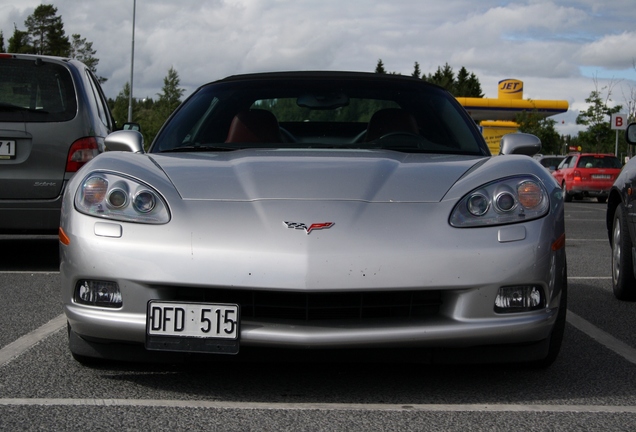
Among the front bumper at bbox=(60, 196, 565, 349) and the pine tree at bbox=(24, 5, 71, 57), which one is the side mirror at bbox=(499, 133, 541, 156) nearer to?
the front bumper at bbox=(60, 196, 565, 349)

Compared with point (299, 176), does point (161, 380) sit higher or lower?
lower

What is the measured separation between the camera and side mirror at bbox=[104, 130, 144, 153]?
15.6ft

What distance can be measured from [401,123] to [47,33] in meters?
88.7

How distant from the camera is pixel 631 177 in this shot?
251 inches

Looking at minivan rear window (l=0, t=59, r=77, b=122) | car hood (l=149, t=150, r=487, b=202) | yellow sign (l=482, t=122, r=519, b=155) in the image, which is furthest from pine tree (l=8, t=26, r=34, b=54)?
car hood (l=149, t=150, r=487, b=202)

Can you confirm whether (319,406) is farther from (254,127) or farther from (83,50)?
(83,50)

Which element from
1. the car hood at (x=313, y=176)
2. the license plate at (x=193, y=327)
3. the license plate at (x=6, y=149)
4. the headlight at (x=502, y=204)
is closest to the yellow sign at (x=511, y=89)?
the license plate at (x=6, y=149)

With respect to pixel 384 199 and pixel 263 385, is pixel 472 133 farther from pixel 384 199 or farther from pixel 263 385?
pixel 263 385

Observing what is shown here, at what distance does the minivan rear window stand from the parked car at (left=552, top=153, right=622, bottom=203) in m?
22.7

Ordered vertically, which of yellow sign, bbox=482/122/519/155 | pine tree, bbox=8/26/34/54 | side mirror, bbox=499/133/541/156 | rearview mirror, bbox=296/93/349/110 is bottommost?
yellow sign, bbox=482/122/519/155

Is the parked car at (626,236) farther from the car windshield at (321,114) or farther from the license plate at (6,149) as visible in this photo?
the license plate at (6,149)

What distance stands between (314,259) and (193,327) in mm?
501

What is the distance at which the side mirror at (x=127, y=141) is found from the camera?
4744mm

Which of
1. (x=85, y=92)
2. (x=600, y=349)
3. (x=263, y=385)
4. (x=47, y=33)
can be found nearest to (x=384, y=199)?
(x=263, y=385)
